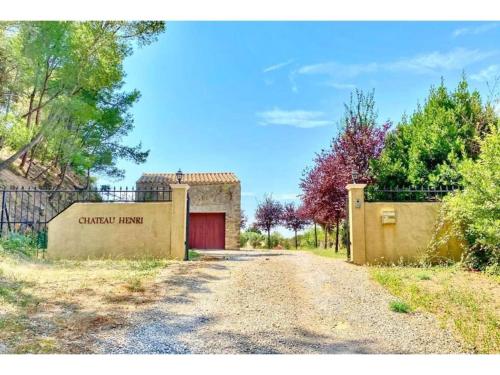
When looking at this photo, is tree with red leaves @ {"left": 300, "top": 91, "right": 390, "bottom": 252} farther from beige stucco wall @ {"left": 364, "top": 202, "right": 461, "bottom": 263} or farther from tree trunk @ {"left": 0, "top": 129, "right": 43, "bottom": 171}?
tree trunk @ {"left": 0, "top": 129, "right": 43, "bottom": 171}

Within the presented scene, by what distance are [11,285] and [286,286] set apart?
12.2 feet

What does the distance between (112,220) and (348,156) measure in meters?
5.91

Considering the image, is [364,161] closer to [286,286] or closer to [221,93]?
[221,93]

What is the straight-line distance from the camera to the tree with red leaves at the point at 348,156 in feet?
34.8

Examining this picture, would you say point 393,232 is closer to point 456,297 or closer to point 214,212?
point 456,297

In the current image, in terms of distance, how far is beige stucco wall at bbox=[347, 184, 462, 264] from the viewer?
7.72m

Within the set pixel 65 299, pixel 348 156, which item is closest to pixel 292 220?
pixel 348 156

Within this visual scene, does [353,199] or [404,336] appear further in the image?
[353,199]

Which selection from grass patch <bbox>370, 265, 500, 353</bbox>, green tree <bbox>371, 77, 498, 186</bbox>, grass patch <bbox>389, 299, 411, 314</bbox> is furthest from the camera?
green tree <bbox>371, 77, 498, 186</bbox>

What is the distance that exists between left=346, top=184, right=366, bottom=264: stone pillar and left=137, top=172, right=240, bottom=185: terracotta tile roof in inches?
419

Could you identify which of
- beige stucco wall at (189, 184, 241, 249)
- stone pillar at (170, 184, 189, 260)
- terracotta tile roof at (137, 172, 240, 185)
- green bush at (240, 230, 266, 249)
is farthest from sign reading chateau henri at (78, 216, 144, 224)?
green bush at (240, 230, 266, 249)

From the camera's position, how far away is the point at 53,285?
5766 mm

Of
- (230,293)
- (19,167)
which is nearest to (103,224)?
(230,293)

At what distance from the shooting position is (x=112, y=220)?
8578mm
